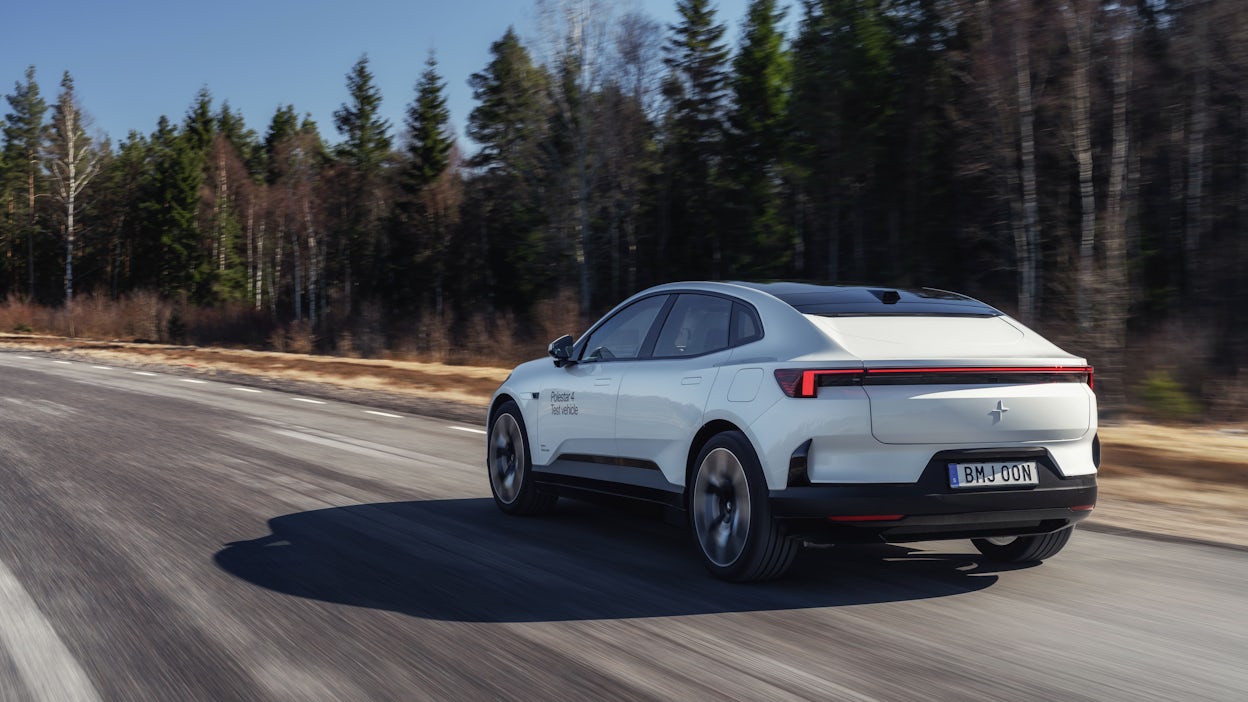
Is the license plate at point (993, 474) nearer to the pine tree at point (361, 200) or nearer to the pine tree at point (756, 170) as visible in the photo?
the pine tree at point (756, 170)

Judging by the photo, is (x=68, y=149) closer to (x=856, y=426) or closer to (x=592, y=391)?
(x=592, y=391)

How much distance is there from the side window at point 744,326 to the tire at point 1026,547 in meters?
1.88

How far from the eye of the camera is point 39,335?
2037 inches

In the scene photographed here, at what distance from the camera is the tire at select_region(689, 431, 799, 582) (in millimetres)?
5445

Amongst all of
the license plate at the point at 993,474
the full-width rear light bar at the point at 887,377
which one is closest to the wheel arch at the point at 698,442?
the full-width rear light bar at the point at 887,377

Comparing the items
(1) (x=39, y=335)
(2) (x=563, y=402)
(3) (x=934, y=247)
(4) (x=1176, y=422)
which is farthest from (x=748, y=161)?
(2) (x=563, y=402)

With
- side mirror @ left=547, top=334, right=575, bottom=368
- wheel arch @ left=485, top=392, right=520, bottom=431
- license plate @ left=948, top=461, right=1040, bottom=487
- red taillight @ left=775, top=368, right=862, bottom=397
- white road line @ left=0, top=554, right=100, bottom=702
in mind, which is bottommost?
white road line @ left=0, top=554, right=100, bottom=702

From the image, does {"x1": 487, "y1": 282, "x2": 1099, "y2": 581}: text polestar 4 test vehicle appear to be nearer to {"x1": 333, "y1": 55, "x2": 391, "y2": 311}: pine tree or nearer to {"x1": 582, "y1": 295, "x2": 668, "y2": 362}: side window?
{"x1": 582, "y1": 295, "x2": 668, "y2": 362}: side window

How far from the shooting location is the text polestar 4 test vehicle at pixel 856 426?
5.19 m

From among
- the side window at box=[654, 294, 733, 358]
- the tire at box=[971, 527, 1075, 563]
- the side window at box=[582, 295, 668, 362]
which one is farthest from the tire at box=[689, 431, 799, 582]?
the tire at box=[971, 527, 1075, 563]

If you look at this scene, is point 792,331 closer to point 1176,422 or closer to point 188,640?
point 188,640

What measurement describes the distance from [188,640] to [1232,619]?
14.9ft

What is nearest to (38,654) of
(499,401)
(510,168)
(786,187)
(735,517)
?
(735,517)

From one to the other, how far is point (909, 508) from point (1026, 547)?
141 cm
